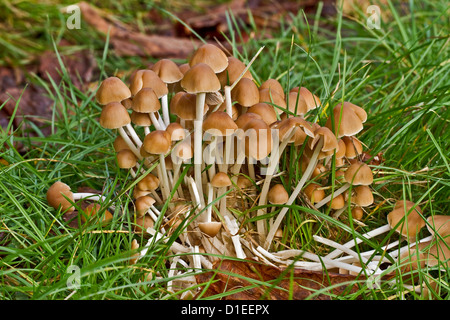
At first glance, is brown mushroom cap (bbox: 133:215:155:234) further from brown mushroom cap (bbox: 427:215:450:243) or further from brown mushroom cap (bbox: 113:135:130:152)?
brown mushroom cap (bbox: 427:215:450:243)

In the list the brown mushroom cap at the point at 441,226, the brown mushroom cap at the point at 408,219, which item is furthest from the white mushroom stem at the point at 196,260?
the brown mushroom cap at the point at 441,226

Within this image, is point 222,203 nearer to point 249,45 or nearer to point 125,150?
point 125,150

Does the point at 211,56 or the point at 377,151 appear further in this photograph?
the point at 377,151

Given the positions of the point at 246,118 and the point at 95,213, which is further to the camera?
the point at 95,213

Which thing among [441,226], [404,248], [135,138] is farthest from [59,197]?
[441,226]

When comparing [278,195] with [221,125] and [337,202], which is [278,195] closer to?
[337,202]
